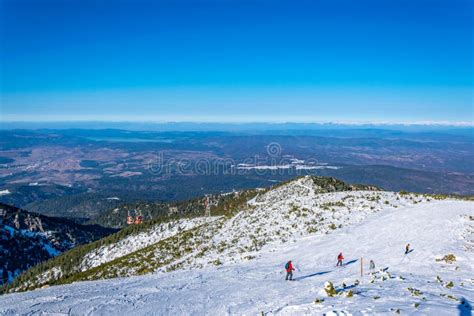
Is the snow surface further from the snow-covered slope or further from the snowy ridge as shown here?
the snow-covered slope

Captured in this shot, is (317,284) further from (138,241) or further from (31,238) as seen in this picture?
(31,238)

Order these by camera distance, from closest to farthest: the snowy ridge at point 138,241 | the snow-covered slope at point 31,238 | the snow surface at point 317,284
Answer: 1. the snow surface at point 317,284
2. the snowy ridge at point 138,241
3. the snow-covered slope at point 31,238

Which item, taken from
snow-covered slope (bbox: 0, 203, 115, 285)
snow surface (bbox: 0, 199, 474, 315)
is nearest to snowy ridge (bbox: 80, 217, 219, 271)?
snow surface (bbox: 0, 199, 474, 315)

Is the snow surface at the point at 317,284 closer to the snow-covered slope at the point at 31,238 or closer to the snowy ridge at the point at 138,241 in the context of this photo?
the snowy ridge at the point at 138,241

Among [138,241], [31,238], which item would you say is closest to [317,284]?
[138,241]

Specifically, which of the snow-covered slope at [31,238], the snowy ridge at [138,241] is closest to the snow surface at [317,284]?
the snowy ridge at [138,241]

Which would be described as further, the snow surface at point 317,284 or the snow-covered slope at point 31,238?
the snow-covered slope at point 31,238

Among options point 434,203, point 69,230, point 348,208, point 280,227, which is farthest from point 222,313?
point 69,230

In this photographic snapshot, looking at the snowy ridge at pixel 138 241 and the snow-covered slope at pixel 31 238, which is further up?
the snowy ridge at pixel 138 241
